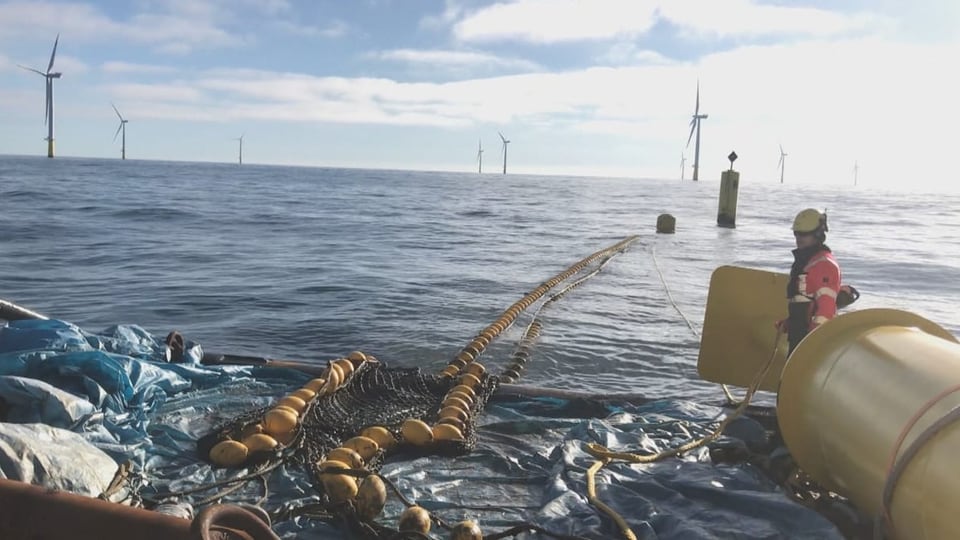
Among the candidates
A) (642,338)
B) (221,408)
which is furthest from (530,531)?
(642,338)

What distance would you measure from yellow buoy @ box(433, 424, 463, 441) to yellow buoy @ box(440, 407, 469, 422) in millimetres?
297

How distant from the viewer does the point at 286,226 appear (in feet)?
103

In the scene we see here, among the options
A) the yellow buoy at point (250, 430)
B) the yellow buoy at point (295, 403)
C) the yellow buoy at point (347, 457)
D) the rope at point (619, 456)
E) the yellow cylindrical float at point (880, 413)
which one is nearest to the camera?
the yellow cylindrical float at point (880, 413)

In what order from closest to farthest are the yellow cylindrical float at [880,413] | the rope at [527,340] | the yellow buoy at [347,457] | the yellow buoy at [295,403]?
1. the yellow cylindrical float at [880,413]
2. the yellow buoy at [347,457]
3. the yellow buoy at [295,403]
4. the rope at [527,340]

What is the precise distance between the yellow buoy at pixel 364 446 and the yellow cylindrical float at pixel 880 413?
8.96 feet

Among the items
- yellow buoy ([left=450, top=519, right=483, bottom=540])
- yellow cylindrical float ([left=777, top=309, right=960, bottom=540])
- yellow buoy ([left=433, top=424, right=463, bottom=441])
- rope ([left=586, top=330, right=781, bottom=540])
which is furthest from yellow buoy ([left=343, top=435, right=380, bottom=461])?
yellow cylindrical float ([left=777, top=309, right=960, bottom=540])

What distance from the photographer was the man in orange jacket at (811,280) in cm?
584

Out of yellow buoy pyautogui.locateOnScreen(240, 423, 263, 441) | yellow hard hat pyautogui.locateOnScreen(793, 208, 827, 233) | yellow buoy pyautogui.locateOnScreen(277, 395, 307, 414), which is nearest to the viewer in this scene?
yellow buoy pyautogui.locateOnScreen(240, 423, 263, 441)

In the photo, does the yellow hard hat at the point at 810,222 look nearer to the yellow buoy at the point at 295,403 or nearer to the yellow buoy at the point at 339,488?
the yellow buoy at the point at 339,488

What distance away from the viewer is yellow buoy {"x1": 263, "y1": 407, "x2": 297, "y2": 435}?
5.40m

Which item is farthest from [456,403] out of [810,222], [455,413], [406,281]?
[406,281]

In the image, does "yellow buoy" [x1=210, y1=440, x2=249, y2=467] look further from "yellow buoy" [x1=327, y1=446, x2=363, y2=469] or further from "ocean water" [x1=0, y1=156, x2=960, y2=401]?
"ocean water" [x1=0, y1=156, x2=960, y2=401]

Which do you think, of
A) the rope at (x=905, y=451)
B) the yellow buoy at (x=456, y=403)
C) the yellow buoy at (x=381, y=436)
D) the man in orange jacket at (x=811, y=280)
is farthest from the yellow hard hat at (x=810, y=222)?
the yellow buoy at (x=381, y=436)

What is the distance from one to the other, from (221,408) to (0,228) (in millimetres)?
23315
